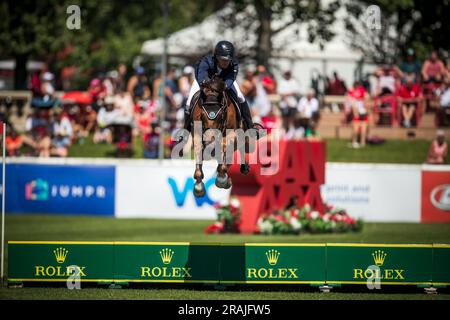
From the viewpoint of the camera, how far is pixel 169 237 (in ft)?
68.1

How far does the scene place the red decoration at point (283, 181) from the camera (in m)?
21.7

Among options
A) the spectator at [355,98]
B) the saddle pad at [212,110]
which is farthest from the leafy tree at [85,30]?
the saddle pad at [212,110]

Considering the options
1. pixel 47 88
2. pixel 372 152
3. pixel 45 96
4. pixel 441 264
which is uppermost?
pixel 47 88

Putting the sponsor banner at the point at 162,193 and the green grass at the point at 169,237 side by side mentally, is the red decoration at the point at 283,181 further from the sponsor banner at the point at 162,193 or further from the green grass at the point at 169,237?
the sponsor banner at the point at 162,193

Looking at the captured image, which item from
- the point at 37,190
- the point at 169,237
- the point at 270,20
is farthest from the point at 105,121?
the point at 169,237

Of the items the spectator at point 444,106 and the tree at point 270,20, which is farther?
the tree at point 270,20

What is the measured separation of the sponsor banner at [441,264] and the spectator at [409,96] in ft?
46.6

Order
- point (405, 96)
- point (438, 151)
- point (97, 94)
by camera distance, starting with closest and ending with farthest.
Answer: point (438, 151) → point (405, 96) → point (97, 94)

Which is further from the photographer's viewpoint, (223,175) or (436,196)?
(436,196)

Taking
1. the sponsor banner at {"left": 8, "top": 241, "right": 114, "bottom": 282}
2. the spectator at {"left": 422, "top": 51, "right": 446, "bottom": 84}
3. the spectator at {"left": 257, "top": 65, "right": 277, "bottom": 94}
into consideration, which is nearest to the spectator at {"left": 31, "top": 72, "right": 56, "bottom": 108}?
the spectator at {"left": 257, "top": 65, "right": 277, "bottom": 94}

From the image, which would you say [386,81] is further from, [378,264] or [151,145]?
[378,264]

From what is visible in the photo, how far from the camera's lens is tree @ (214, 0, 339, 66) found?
98.4ft

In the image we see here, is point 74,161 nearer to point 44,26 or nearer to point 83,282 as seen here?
point 83,282

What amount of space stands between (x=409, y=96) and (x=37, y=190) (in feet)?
35.9
